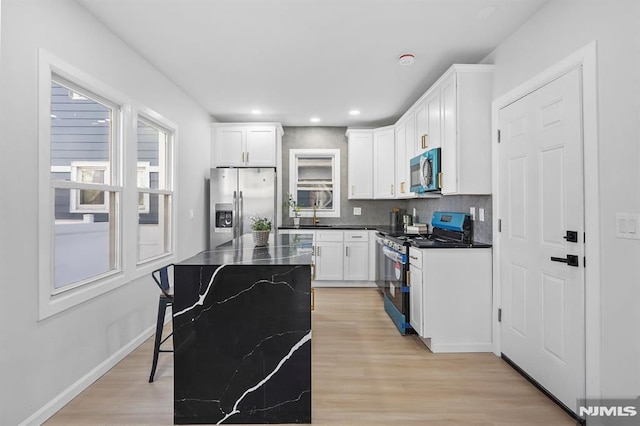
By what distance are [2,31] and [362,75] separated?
2667 mm

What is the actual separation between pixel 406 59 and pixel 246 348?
2654mm

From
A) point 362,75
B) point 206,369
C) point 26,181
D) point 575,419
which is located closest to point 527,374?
point 575,419

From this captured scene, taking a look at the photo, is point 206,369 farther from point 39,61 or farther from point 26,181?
point 39,61

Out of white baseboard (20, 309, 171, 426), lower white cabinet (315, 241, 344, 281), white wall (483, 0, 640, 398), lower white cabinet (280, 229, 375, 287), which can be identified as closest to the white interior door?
white wall (483, 0, 640, 398)

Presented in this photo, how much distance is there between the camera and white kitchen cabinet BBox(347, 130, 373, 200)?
16.8 ft

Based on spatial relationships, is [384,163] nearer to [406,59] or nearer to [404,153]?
[404,153]

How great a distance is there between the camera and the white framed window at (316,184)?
216 inches

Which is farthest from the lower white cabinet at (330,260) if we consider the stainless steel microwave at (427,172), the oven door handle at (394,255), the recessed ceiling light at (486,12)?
the recessed ceiling light at (486,12)

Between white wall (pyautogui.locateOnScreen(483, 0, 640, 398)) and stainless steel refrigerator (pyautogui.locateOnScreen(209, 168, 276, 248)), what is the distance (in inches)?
141

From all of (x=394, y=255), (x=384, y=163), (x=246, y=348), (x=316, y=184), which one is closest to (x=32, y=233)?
(x=246, y=348)

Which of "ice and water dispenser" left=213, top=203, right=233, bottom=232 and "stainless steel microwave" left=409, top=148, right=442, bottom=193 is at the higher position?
"stainless steel microwave" left=409, top=148, right=442, bottom=193

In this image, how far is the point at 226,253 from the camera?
2.15 metres

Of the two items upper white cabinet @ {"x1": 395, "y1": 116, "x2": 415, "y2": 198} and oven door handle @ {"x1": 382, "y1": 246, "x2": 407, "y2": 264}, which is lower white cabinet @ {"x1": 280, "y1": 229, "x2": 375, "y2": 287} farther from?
oven door handle @ {"x1": 382, "y1": 246, "x2": 407, "y2": 264}

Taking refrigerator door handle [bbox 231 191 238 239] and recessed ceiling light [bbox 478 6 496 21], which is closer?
recessed ceiling light [bbox 478 6 496 21]
